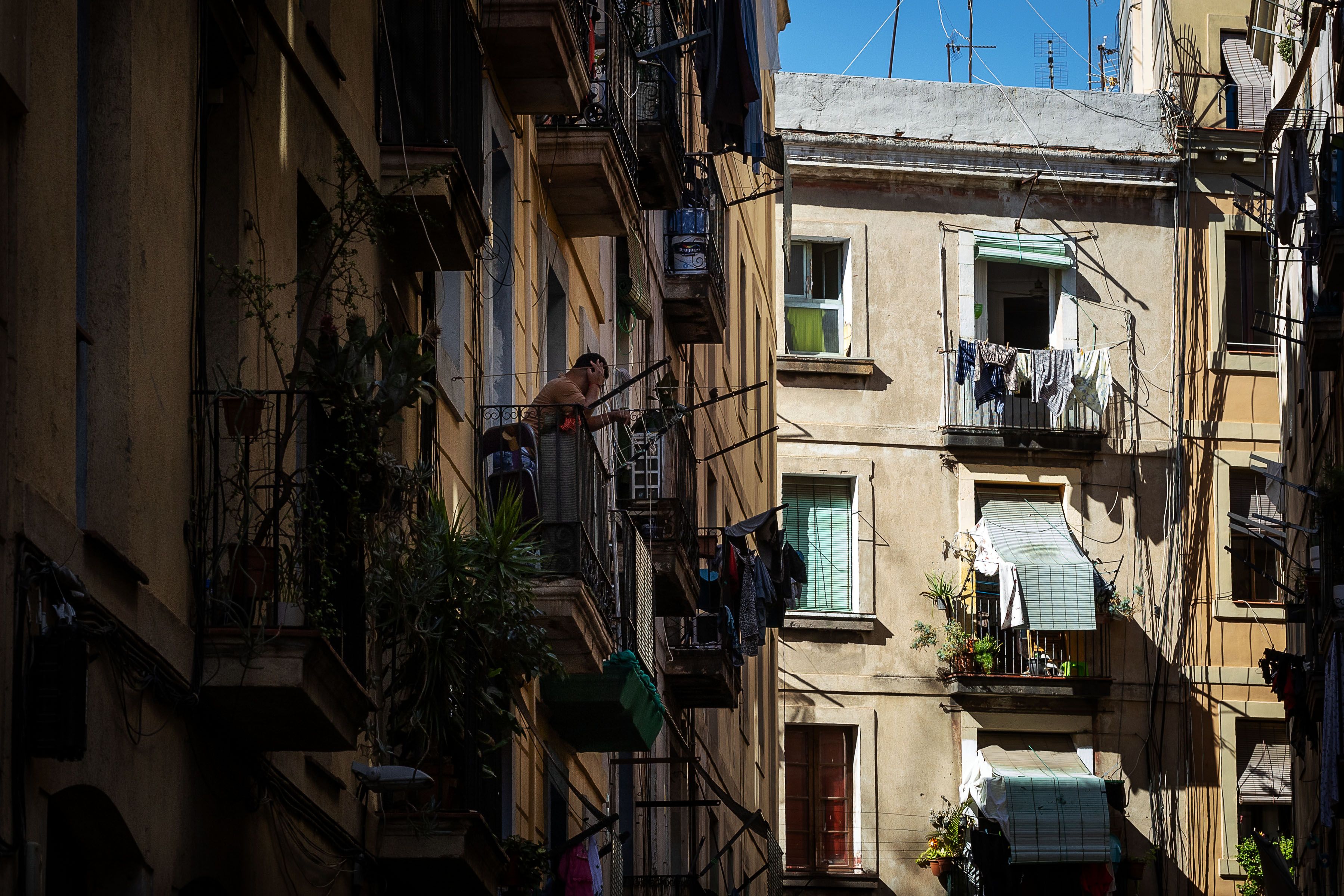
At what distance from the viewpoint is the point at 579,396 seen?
13016 mm

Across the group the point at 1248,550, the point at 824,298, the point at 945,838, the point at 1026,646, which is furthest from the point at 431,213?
the point at 1248,550

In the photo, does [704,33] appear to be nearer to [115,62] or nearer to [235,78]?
[235,78]

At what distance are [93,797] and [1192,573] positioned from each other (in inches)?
1101

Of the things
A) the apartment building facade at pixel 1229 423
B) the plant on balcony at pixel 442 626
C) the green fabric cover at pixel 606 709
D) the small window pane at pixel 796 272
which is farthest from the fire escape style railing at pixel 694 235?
the plant on balcony at pixel 442 626

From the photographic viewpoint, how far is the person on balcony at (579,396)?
1293 centimetres

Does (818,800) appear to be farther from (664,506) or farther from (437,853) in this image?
(437,853)

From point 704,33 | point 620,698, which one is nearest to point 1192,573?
point 704,33

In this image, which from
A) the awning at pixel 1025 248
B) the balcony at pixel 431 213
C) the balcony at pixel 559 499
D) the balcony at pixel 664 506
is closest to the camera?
the balcony at pixel 431 213

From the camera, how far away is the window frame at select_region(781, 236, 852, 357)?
34188mm

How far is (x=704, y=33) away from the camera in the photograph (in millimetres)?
18562

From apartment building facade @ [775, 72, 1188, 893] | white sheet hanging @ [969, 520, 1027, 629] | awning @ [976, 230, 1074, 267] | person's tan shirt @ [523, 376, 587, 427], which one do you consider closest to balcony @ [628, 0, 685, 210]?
person's tan shirt @ [523, 376, 587, 427]

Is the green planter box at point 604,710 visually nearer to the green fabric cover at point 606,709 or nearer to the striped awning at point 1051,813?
the green fabric cover at point 606,709

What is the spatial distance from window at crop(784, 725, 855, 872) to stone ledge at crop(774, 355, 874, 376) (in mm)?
5486

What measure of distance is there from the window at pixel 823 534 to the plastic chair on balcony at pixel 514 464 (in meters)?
20.0
